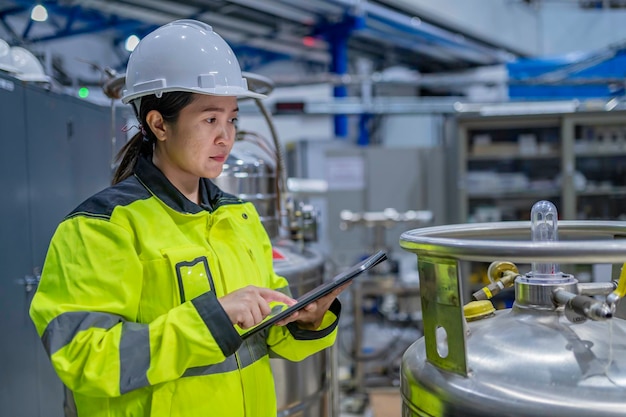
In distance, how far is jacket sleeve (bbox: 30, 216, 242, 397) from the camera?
32.0 inches

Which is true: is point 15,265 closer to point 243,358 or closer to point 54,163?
point 54,163

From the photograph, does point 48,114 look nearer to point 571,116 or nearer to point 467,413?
point 467,413

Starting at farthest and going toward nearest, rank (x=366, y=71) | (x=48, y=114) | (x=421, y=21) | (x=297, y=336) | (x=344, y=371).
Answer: (x=366, y=71), (x=421, y=21), (x=344, y=371), (x=48, y=114), (x=297, y=336)

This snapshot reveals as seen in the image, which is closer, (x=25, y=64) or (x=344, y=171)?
(x=25, y=64)

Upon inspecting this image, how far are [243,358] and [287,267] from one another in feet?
2.74

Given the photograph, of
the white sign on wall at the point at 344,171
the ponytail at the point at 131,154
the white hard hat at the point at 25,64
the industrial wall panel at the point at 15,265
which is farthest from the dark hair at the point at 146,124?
the white sign on wall at the point at 344,171

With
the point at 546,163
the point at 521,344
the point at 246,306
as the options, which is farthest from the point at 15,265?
the point at 546,163

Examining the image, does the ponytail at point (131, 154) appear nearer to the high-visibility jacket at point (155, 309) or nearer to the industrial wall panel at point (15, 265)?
the high-visibility jacket at point (155, 309)

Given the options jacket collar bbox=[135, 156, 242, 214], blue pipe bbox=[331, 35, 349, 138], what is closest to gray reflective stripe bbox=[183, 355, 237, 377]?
jacket collar bbox=[135, 156, 242, 214]

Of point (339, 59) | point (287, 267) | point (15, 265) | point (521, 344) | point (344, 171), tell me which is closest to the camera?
point (521, 344)

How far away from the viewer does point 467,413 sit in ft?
2.35

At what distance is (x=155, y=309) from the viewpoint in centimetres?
93

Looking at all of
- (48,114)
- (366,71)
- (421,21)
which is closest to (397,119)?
(366,71)

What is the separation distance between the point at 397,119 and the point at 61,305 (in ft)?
20.7
